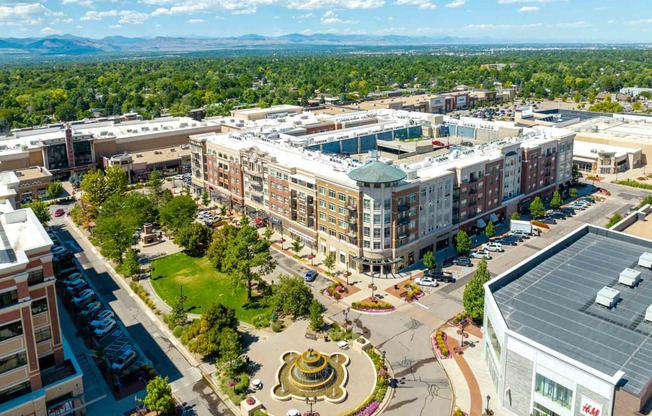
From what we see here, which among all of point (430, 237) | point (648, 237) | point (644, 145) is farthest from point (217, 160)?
point (644, 145)

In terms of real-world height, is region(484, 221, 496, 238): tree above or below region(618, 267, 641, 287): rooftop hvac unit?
below

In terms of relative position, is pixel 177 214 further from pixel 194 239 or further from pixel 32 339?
pixel 32 339

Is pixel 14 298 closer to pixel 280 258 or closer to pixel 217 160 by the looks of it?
pixel 280 258

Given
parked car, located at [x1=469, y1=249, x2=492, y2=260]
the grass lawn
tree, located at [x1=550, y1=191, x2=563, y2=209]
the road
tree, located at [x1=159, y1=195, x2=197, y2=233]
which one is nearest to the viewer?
the road

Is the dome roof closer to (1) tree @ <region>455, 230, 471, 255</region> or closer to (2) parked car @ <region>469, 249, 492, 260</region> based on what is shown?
(1) tree @ <region>455, 230, 471, 255</region>

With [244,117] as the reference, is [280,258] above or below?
below

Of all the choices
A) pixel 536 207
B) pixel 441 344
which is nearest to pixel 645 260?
pixel 441 344

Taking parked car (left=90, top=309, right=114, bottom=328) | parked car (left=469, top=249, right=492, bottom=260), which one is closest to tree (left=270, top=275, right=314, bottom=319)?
parked car (left=90, top=309, right=114, bottom=328)
